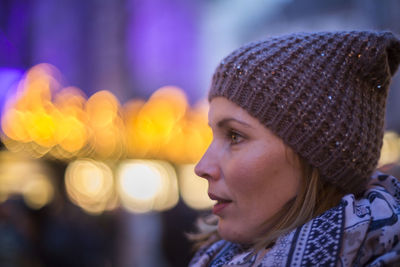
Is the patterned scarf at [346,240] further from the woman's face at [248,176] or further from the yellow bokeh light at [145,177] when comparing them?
the yellow bokeh light at [145,177]

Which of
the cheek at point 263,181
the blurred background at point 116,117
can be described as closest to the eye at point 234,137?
the cheek at point 263,181

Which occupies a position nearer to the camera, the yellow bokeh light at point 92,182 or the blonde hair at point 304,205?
the blonde hair at point 304,205

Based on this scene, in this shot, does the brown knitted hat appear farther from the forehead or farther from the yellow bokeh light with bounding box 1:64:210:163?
the yellow bokeh light with bounding box 1:64:210:163

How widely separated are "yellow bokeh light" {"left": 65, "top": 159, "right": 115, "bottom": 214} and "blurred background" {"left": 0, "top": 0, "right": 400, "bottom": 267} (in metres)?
0.06

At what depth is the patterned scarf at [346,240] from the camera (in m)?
1.27

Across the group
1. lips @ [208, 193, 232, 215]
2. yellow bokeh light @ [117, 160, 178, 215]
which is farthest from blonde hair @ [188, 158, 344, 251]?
yellow bokeh light @ [117, 160, 178, 215]

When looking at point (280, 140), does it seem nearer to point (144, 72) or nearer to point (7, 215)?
point (7, 215)

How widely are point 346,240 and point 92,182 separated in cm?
1315

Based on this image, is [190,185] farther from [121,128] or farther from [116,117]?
[116,117]

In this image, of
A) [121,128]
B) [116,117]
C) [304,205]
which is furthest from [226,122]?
[116,117]

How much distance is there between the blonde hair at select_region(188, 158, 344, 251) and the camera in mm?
1519

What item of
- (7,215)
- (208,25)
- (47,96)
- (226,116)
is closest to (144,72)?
(208,25)

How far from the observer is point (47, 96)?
433 inches

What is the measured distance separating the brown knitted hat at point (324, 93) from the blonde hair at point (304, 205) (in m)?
0.05
